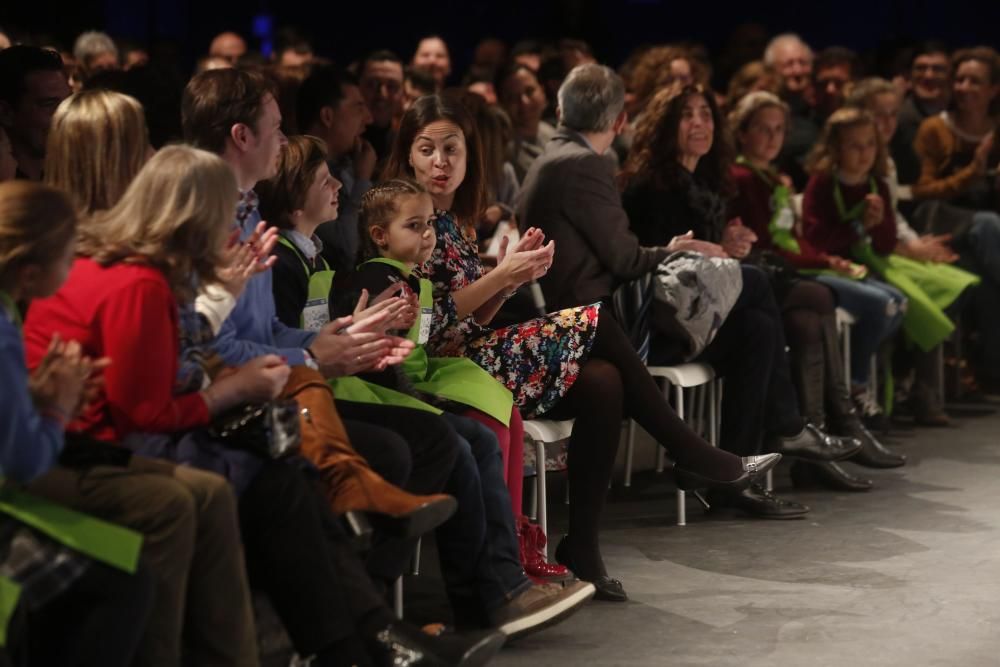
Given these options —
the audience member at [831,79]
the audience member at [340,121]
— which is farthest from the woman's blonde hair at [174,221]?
the audience member at [831,79]

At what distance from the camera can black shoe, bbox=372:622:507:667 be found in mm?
2975

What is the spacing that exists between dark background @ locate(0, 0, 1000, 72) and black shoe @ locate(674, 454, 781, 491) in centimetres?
594

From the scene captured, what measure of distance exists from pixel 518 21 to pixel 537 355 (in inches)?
279

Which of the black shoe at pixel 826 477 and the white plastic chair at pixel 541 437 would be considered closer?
the white plastic chair at pixel 541 437

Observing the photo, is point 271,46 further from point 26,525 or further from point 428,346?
point 26,525

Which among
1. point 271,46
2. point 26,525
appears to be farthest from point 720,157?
point 271,46

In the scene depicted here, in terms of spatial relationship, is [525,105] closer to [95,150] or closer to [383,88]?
[383,88]

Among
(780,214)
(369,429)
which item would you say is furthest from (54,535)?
(780,214)

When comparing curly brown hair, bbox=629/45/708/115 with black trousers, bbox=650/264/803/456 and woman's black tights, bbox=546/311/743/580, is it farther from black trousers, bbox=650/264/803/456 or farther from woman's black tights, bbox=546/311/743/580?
woman's black tights, bbox=546/311/743/580

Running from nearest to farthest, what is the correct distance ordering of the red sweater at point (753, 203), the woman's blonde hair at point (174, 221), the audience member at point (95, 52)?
the woman's blonde hair at point (174, 221) < the red sweater at point (753, 203) < the audience member at point (95, 52)

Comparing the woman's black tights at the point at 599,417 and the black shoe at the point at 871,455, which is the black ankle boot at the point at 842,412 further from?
the woman's black tights at the point at 599,417

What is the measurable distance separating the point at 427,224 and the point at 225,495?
123cm

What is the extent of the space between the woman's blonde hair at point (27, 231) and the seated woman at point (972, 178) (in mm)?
4912

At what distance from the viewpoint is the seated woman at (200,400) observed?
2.70 metres
